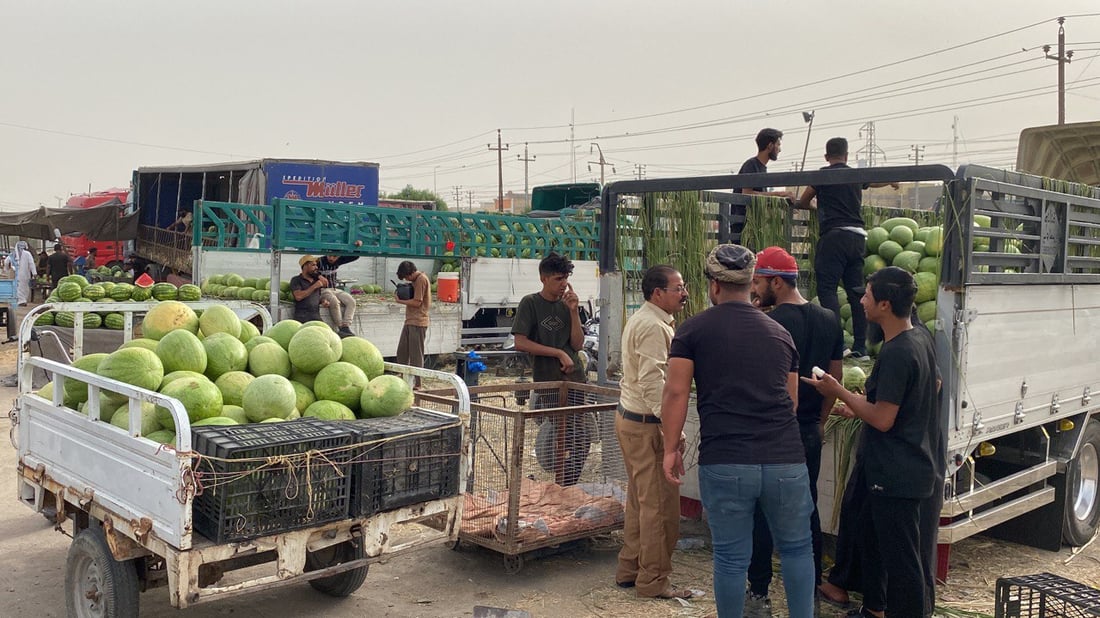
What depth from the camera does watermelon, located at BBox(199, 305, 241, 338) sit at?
5.27 metres

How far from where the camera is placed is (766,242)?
713cm

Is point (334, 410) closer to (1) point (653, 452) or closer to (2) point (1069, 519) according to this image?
(1) point (653, 452)

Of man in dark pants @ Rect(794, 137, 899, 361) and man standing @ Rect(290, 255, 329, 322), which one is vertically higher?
man in dark pants @ Rect(794, 137, 899, 361)

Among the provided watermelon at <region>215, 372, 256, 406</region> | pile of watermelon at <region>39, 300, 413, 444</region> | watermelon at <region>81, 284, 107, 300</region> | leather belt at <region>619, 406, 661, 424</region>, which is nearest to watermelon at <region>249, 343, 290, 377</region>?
pile of watermelon at <region>39, 300, 413, 444</region>

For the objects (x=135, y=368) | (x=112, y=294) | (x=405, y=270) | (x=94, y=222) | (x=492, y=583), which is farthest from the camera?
(x=94, y=222)

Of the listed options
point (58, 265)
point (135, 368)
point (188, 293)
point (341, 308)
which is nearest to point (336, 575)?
point (135, 368)

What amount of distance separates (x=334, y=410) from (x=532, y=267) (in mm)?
10584

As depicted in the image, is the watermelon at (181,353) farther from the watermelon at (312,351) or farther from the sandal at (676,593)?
the sandal at (676,593)

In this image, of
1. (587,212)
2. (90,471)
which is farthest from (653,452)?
(587,212)

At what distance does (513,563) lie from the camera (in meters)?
5.57

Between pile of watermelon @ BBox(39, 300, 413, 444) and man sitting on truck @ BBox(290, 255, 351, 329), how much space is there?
5829 millimetres

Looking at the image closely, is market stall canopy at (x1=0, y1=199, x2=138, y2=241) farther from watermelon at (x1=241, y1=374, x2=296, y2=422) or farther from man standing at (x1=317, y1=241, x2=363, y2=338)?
watermelon at (x1=241, y1=374, x2=296, y2=422)

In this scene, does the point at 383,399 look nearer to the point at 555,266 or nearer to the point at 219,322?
the point at 219,322

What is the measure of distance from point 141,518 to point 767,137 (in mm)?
5073
